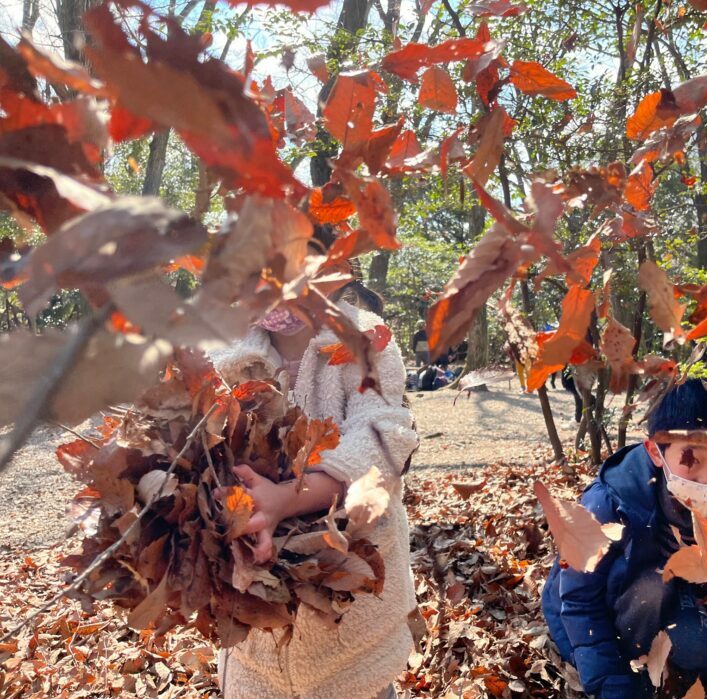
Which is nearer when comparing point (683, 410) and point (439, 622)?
point (683, 410)

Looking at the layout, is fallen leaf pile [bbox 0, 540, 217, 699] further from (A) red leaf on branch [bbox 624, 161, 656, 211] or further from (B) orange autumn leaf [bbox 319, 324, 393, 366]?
(A) red leaf on branch [bbox 624, 161, 656, 211]

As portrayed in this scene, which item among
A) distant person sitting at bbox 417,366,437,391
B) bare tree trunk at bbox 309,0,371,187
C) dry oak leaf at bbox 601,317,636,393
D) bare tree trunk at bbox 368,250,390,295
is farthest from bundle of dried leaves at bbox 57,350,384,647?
bare tree trunk at bbox 368,250,390,295

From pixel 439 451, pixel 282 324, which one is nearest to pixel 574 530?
pixel 282 324

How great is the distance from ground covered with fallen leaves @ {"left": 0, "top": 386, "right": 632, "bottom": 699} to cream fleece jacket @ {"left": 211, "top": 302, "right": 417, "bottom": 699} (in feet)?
0.52

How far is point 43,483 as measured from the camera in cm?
712

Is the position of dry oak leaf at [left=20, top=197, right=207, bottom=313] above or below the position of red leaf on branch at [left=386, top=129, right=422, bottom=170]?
below

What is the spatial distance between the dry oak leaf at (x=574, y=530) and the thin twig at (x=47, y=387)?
0.66 m

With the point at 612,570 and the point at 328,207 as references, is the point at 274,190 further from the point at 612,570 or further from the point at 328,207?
the point at 612,570

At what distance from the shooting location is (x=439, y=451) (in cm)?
732

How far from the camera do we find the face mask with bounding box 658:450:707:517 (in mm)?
1970

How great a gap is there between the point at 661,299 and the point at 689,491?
136cm

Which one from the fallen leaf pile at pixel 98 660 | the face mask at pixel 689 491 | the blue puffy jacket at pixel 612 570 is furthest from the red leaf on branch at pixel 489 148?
the fallen leaf pile at pixel 98 660

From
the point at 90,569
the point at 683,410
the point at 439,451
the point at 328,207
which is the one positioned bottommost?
the point at 439,451

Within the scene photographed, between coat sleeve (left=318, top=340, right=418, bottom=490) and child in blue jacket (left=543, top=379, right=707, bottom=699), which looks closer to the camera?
coat sleeve (left=318, top=340, right=418, bottom=490)
